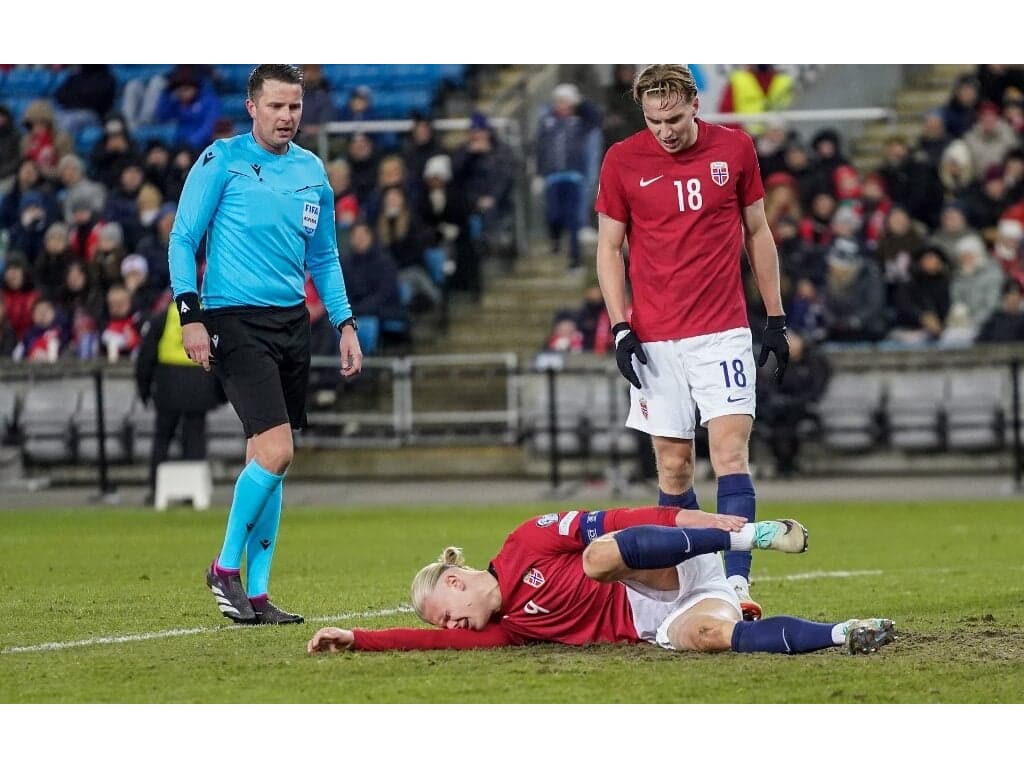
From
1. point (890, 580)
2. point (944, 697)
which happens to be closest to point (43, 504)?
point (890, 580)

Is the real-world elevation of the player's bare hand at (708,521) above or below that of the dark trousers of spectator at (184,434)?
above

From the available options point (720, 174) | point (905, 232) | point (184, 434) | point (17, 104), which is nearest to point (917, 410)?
point (905, 232)

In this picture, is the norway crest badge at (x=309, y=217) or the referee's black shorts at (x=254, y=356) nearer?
the referee's black shorts at (x=254, y=356)

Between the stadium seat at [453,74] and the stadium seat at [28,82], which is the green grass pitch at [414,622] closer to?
the stadium seat at [453,74]

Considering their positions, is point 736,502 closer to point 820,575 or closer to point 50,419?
point 820,575

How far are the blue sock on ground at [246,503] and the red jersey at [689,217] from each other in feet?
5.89

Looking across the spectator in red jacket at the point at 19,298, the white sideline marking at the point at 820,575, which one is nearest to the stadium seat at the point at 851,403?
the white sideline marking at the point at 820,575

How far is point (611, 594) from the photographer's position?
7.09 meters

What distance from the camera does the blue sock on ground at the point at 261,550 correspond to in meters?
8.08

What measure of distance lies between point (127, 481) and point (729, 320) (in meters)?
11.6

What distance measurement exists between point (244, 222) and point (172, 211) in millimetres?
12748

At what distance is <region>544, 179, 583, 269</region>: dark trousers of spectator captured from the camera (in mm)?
19875

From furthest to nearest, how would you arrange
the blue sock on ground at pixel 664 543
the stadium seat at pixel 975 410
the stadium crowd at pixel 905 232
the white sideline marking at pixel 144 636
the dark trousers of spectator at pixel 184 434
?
1. the stadium crowd at pixel 905 232
2. the stadium seat at pixel 975 410
3. the dark trousers of spectator at pixel 184 434
4. the white sideline marking at pixel 144 636
5. the blue sock on ground at pixel 664 543

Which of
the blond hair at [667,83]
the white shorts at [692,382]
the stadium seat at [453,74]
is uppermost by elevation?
the stadium seat at [453,74]
